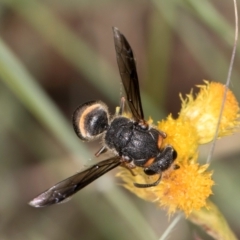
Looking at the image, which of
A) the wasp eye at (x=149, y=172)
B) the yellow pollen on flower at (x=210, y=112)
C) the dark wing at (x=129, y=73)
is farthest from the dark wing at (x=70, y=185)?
the yellow pollen on flower at (x=210, y=112)

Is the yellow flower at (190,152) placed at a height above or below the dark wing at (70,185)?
below

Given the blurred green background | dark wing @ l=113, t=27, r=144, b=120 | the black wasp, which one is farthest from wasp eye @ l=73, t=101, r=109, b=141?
the blurred green background

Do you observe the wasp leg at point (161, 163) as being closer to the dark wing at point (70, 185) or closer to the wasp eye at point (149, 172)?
the wasp eye at point (149, 172)

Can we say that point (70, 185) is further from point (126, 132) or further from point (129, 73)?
point (129, 73)

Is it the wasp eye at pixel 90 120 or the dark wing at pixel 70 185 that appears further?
the wasp eye at pixel 90 120

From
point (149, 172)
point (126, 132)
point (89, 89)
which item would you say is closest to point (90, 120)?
point (126, 132)

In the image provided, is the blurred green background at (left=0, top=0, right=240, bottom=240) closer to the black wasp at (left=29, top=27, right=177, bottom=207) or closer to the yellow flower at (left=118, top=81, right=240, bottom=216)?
the black wasp at (left=29, top=27, right=177, bottom=207)

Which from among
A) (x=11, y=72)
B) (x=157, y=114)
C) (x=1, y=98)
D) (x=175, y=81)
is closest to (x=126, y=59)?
(x=11, y=72)
